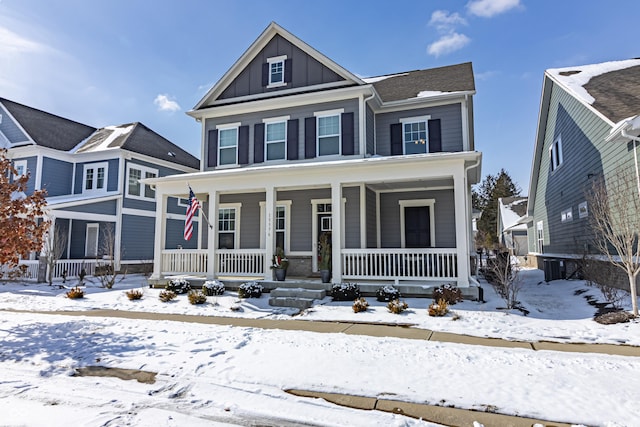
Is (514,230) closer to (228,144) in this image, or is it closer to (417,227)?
(417,227)

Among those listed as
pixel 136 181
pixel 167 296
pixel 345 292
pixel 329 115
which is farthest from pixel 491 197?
pixel 167 296

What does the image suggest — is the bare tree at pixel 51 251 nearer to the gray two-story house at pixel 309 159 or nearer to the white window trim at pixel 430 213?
the gray two-story house at pixel 309 159

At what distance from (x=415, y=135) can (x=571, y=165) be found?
5976 millimetres

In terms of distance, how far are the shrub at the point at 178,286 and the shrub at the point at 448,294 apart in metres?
7.29

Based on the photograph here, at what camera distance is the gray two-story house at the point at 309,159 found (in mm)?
12148

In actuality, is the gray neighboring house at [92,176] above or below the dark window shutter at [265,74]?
below

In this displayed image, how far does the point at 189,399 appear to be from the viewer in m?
4.27

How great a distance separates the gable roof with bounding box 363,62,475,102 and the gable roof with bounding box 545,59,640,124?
3.21 meters

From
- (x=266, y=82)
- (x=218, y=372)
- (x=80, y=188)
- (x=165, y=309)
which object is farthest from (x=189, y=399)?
(x=80, y=188)

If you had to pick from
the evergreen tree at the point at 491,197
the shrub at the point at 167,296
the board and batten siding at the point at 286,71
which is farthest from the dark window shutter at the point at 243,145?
the evergreen tree at the point at 491,197

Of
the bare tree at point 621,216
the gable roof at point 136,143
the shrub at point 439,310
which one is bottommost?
the shrub at point 439,310

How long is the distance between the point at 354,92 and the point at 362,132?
1.41 meters

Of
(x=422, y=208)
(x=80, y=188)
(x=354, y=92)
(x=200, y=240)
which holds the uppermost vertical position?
(x=354, y=92)

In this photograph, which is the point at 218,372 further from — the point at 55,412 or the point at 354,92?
the point at 354,92
